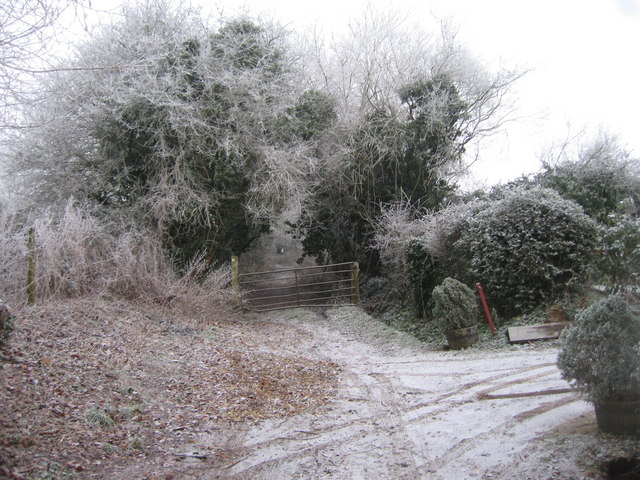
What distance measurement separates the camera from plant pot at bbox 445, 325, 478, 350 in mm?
8617

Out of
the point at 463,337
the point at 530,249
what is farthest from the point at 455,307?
the point at 530,249

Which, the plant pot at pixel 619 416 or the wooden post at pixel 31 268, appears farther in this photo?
the wooden post at pixel 31 268

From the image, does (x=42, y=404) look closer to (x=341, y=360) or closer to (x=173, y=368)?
(x=173, y=368)

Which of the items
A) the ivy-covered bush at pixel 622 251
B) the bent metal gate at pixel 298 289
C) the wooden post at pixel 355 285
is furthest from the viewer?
the wooden post at pixel 355 285

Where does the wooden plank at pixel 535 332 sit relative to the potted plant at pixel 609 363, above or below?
below

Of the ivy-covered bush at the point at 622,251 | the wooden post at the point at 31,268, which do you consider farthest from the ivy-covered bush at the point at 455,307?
the wooden post at the point at 31,268

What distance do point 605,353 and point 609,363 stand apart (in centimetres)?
8

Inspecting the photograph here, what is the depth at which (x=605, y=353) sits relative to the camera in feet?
12.2

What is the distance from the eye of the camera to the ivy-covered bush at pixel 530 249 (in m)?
9.06

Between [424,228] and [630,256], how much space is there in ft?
21.0

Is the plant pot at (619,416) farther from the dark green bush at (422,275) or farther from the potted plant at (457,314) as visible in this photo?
the dark green bush at (422,275)

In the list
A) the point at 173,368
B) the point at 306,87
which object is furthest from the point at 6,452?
the point at 306,87

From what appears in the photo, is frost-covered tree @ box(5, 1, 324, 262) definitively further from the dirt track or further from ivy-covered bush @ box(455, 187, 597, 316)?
the dirt track

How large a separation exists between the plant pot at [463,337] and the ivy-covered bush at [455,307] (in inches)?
3.3
